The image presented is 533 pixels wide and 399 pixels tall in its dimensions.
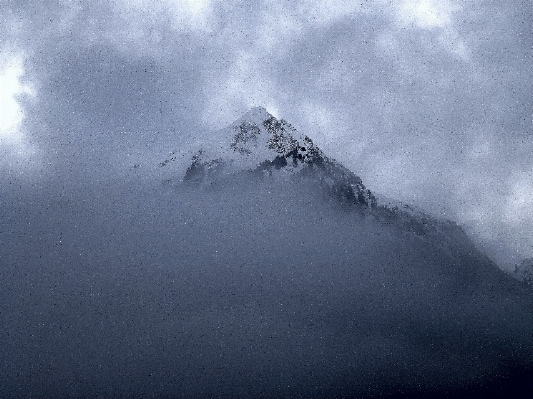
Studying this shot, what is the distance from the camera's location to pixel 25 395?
7470 inches

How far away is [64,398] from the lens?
654ft

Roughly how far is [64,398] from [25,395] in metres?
16.1
